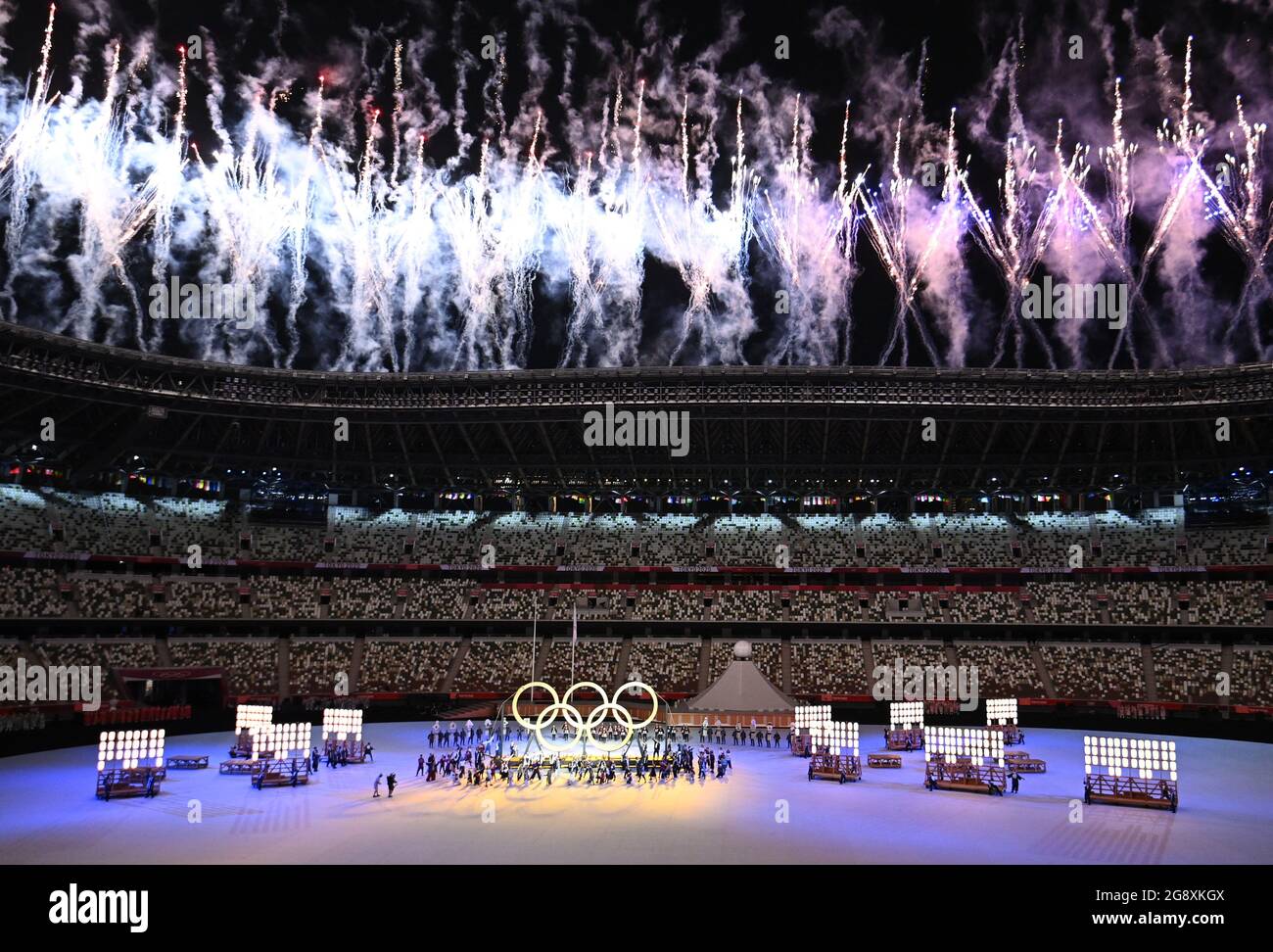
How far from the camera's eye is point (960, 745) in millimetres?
39312

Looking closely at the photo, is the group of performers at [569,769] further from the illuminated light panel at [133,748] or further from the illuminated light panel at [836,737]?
the illuminated light panel at [133,748]

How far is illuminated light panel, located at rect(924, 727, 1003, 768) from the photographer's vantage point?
38500 mm

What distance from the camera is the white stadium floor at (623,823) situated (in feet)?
85.7

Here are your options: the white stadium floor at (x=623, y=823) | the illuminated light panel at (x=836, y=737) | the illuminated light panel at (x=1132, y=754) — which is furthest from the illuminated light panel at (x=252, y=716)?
the illuminated light panel at (x=1132, y=754)

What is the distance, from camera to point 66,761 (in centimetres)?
4228

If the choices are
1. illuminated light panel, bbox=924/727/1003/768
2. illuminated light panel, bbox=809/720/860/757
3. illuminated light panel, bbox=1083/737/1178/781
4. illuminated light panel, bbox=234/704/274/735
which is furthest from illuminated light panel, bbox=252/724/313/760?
illuminated light panel, bbox=1083/737/1178/781

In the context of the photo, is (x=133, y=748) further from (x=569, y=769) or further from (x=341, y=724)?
(x=569, y=769)

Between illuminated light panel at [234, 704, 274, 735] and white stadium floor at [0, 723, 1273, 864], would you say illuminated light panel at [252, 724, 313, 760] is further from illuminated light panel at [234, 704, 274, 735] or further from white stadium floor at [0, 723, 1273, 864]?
illuminated light panel at [234, 704, 274, 735]

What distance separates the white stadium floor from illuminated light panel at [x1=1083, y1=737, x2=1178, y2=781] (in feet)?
5.05
